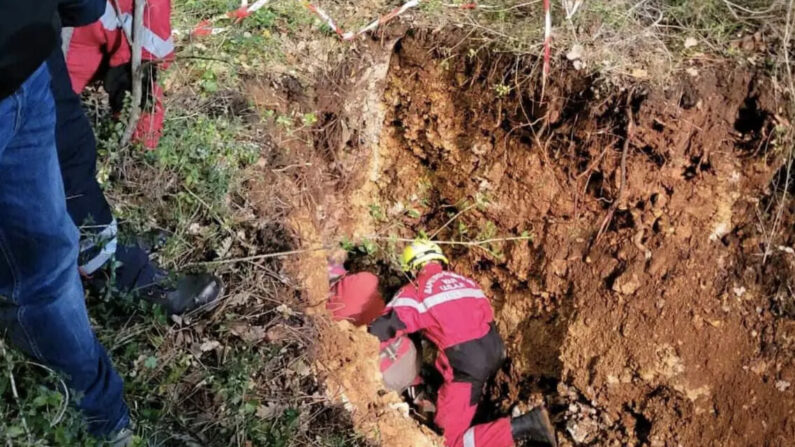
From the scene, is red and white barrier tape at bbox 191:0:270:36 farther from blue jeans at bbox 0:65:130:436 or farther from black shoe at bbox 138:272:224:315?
blue jeans at bbox 0:65:130:436

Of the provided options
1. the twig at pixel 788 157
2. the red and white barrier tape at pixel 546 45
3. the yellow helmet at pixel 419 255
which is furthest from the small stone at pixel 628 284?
the red and white barrier tape at pixel 546 45

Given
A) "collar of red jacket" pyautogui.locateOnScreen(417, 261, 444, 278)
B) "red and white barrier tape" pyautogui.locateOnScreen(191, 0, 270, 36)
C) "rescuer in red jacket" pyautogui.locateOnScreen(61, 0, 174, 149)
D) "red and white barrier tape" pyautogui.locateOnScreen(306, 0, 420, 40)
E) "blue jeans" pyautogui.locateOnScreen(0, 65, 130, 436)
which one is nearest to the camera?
"blue jeans" pyautogui.locateOnScreen(0, 65, 130, 436)

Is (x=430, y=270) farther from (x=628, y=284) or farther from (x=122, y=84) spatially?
(x=122, y=84)

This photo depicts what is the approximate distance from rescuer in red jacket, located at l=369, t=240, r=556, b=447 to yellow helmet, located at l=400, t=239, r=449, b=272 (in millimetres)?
156

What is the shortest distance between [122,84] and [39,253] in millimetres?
1898

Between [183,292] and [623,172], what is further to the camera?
[623,172]

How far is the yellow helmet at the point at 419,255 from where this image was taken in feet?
15.2

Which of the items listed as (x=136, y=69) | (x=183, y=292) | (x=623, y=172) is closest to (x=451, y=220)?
(x=623, y=172)

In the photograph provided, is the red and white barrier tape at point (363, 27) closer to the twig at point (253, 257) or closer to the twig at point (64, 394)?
the twig at point (253, 257)

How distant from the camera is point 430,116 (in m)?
5.01

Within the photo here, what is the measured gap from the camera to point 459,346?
4.33 m

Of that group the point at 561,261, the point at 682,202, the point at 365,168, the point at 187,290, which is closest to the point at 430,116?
the point at 365,168

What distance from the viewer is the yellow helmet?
4.62 metres

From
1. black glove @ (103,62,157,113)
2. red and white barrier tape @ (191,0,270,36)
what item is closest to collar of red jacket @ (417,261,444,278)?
black glove @ (103,62,157,113)
